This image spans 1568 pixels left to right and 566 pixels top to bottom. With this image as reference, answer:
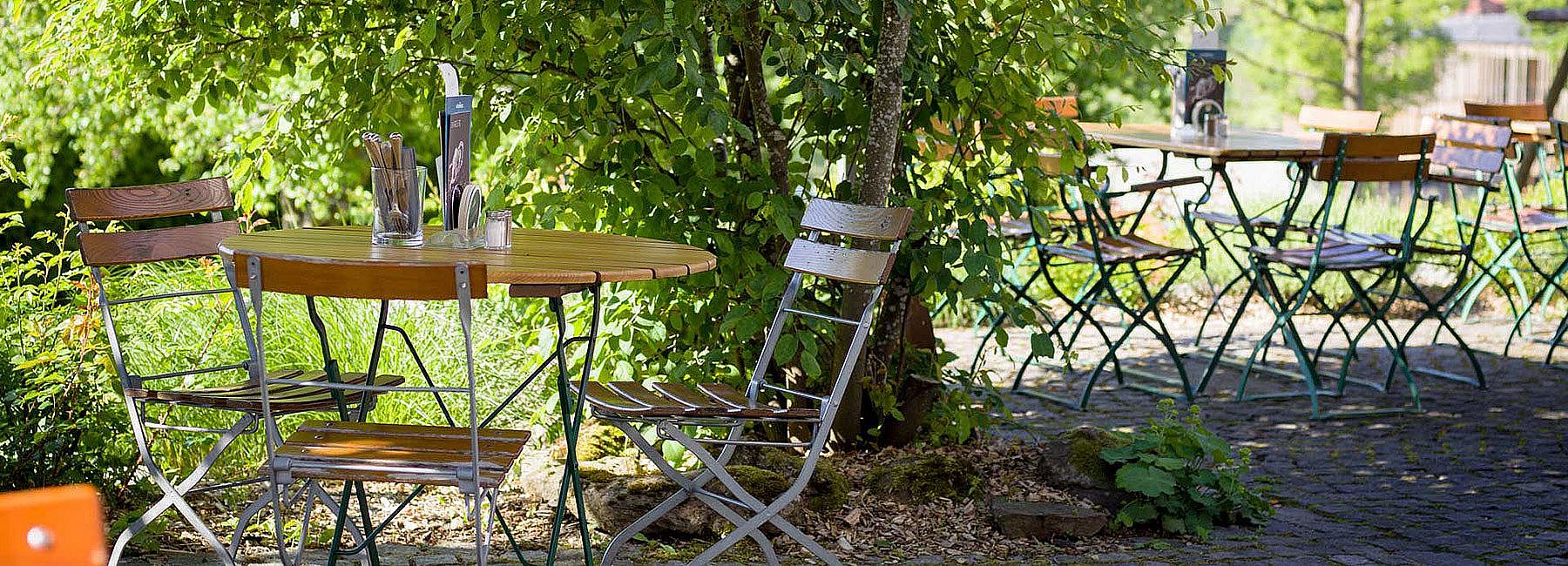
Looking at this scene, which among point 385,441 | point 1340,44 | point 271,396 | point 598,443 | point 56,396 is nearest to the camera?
point 385,441

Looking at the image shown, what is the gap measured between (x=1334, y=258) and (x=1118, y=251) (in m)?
0.85

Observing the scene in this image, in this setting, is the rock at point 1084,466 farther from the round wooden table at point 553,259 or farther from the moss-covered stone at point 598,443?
the round wooden table at point 553,259

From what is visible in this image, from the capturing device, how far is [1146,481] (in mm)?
4402

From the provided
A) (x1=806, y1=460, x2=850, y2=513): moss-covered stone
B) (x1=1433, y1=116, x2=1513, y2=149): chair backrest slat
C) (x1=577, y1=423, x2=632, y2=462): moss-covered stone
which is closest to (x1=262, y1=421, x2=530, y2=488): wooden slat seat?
(x1=806, y1=460, x2=850, y2=513): moss-covered stone

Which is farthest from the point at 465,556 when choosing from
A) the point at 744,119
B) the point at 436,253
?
the point at 744,119

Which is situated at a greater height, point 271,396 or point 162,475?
point 271,396

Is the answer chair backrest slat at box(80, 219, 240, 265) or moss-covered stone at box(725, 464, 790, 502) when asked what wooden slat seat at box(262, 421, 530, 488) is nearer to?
chair backrest slat at box(80, 219, 240, 265)

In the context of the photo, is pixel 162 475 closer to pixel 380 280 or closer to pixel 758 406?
pixel 380 280

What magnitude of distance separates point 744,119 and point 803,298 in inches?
25.7

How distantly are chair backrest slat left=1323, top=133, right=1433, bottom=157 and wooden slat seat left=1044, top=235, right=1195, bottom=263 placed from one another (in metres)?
0.69

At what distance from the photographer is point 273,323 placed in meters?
5.46

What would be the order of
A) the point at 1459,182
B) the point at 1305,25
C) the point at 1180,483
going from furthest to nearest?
1. the point at 1305,25
2. the point at 1459,182
3. the point at 1180,483

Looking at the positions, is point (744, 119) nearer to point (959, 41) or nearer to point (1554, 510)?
point (959, 41)

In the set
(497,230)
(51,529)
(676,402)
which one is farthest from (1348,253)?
(51,529)
